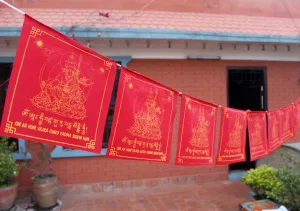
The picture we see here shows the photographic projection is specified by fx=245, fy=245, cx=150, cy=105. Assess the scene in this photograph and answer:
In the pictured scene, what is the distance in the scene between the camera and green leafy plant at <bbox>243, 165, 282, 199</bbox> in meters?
4.10

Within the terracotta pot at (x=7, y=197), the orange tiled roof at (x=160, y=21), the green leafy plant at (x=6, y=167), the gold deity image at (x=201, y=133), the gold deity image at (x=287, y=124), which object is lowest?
the terracotta pot at (x=7, y=197)

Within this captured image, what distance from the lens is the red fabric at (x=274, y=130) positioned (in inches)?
174

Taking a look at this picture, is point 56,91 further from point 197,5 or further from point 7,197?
point 197,5

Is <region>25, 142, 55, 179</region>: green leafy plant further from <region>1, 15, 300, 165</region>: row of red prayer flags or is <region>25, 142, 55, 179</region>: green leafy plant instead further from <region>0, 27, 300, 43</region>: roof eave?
<region>1, 15, 300, 165</region>: row of red prayer flags

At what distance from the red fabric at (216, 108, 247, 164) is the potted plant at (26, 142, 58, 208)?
2.98 m

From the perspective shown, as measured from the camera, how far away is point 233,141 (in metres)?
3.76

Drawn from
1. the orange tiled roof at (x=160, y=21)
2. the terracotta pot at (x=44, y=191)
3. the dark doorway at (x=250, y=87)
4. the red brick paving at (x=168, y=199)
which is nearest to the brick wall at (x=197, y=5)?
the orange tiled roof at (x=160, y=21)

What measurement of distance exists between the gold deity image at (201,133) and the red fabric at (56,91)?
4.51 ft

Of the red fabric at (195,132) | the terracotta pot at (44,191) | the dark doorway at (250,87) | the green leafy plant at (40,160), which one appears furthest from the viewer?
the dark doorway at (250,87)

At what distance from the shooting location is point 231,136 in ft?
12.2

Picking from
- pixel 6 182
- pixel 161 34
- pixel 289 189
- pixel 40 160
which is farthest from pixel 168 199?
pixel 161 34

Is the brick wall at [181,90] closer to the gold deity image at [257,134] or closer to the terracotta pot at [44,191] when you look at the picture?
the terracotta pot at [44,191]

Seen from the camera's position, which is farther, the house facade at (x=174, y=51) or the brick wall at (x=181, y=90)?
the brick wall at (x=181, y=90)

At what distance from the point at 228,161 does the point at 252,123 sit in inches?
32.5
